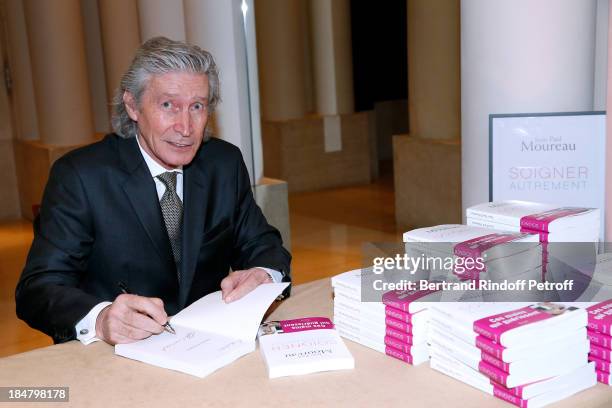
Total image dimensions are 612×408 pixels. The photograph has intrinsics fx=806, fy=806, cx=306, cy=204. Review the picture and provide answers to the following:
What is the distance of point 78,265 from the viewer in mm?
2744

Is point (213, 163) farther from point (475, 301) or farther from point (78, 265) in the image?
point (475, 301)

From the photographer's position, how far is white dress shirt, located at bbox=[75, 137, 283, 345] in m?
2.33

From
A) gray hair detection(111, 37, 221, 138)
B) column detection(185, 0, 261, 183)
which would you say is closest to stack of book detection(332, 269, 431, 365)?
gray hair detection(111, 37, 221, 138)

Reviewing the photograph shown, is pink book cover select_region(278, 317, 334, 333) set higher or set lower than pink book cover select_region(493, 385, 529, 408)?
higher

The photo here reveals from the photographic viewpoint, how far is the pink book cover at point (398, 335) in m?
2.03

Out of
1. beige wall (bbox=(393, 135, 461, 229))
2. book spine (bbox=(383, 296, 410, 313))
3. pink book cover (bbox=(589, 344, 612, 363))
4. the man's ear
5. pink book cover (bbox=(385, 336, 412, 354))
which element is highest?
the man's ear

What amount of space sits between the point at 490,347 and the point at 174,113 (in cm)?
141

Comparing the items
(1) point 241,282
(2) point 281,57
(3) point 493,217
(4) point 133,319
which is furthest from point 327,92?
(4) point 133,319

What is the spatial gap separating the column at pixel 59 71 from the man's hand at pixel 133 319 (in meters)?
6.50

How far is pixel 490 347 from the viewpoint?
1.79 m

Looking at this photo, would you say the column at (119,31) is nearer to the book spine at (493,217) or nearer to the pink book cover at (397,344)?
the book spine at (493,217)

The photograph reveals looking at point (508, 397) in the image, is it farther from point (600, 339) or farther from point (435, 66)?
point (435, 66)

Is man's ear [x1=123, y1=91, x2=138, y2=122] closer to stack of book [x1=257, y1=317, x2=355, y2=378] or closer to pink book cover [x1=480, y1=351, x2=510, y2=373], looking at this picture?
stack of book [x1=257, y1=317, x2=355, y2=378]

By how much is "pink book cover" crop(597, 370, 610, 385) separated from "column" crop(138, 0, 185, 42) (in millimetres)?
4687
